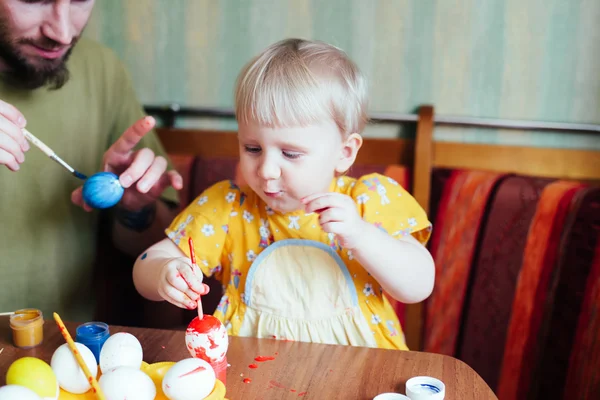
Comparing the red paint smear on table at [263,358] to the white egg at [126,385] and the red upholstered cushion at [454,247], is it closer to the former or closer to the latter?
the white egg at [126,385]

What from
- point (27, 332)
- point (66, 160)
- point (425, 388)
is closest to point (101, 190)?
point (27, 332)

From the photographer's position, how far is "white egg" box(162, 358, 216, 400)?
0.83m

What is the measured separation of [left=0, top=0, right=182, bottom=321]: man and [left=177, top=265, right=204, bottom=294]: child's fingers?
358 millimetres

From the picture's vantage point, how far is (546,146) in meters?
1.77

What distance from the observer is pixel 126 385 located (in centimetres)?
83

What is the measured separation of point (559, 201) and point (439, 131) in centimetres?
47

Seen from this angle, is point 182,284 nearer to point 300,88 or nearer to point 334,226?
point 334,226

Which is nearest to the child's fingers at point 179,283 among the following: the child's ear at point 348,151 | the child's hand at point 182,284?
the child's hand at point 182,284

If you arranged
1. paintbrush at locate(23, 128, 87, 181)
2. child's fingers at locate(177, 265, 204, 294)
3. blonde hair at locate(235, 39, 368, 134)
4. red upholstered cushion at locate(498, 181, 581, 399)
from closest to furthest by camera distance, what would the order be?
child's fingers at locate(177, 265, 204, 294), blonde hair at locate(235, 39, 368, 134), paintbrush at locate(23, 128, 87, 181), red upholstered cushion at locate(498, 181, 581, 399)

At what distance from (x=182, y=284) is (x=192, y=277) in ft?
0.12

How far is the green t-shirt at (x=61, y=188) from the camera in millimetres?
1524

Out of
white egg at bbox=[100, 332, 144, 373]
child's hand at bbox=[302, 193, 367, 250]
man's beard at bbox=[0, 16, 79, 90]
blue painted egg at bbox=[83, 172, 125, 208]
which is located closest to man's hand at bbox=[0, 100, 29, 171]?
blue painted egg at bbox=[83, 172, 125, 208]

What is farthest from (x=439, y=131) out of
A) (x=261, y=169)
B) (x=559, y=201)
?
(x=261, y=169)

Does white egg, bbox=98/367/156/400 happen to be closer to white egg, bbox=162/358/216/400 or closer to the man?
white egg, bbox=162/358/216/400
